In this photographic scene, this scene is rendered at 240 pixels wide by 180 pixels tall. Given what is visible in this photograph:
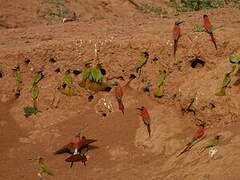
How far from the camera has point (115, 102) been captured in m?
9.99

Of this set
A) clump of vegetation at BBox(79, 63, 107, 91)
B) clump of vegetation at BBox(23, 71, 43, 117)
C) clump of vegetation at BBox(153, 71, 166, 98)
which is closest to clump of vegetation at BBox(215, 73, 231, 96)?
clump of vegetation at BBox(153, 71, 166, 98)

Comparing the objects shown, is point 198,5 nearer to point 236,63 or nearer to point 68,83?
point 68,83

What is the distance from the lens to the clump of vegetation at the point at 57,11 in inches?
619

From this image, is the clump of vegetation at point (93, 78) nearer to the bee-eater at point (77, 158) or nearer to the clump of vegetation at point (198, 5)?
the bee-eater at point (77, 158)

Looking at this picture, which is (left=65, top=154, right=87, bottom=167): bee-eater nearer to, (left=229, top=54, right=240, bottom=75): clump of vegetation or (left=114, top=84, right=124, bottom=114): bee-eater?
(left=114, top=84, right=124, bottom=114): bee-eater

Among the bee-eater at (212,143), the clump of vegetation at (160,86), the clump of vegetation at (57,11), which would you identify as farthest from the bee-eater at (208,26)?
the clump of vegetation at (57,11)

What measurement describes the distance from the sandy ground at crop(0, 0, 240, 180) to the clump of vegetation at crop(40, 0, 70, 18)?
4800 millimetres

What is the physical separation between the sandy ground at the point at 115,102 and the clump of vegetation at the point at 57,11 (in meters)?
4.80

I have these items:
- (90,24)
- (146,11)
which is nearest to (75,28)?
(90,24)

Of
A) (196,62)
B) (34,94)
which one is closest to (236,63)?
(196,62)

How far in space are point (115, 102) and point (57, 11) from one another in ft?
22.0

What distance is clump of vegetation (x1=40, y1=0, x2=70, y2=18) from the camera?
15711mm

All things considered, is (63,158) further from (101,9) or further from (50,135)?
(101,9)

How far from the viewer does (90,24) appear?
11.1m
